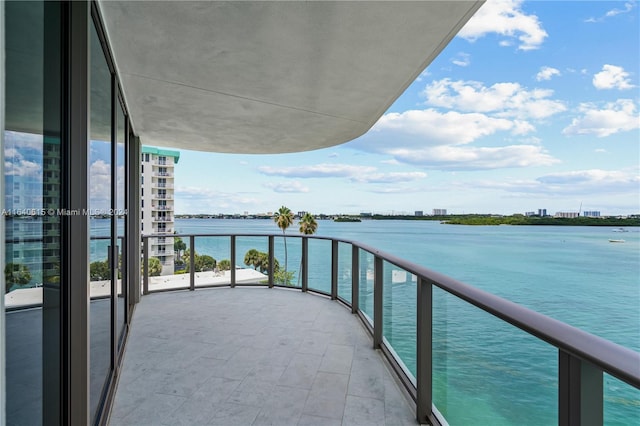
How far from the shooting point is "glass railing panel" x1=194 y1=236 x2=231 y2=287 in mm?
5977

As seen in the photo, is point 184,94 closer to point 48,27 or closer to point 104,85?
point 104,85

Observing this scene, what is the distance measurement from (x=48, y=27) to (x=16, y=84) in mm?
421

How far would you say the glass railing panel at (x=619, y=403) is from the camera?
0.77 meters

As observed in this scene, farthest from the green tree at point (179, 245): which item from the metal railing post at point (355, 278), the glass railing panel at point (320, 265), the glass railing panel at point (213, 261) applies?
the metal railing post at point (355, 278)

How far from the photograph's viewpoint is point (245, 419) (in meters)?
2.13

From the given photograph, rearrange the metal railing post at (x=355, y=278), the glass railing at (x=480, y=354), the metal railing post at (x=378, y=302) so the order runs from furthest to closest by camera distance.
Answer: the metal railing post at (x=355, y=278) → the metal railing post at (x=378, y=302) → the glass railing at (x=480, y=354)

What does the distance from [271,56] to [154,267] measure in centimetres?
464

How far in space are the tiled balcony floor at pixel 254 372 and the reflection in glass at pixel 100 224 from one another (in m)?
0.45

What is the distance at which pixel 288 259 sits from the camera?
6.08 meters

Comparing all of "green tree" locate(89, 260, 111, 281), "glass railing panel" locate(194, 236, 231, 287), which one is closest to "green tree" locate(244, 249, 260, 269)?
"glass railing panel" locate(194, 236, 231, 287)

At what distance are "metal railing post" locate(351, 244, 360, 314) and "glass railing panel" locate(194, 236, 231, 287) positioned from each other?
9.17 ft

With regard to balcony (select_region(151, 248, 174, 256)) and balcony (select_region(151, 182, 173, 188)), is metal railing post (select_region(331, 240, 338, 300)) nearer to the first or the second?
balcony (select_region(151, 248, 174, 256))

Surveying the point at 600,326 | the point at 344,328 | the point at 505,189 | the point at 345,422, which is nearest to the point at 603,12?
the point at 600,326

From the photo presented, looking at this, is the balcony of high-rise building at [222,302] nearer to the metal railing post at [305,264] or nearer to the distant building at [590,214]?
the metal railing post at [305,264]
